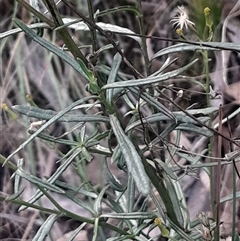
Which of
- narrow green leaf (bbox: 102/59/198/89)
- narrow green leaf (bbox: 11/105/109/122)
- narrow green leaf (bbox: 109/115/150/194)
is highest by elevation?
narrow green leaf (bbox: 102/59/198/89)

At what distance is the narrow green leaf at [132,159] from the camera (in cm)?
60

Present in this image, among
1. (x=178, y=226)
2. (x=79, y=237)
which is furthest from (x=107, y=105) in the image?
(x=79, y=237)

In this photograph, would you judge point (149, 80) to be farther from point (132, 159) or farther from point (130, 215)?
point (130, 215)

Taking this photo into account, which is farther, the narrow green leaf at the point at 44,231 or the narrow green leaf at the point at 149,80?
the narrow green leaf at the point at 44,231

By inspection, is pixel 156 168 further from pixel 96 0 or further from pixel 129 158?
pixel 96 0

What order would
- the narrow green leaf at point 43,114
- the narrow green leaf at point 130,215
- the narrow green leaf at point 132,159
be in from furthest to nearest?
the narrow green leaf at point 130,215 → the narrow green leaf at point 43,114 → the narrow green leaf at point 132,159

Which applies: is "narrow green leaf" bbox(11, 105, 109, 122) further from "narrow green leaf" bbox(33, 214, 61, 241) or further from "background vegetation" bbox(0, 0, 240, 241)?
"narrow green leaf" bbox(33, 214, 61, 241)

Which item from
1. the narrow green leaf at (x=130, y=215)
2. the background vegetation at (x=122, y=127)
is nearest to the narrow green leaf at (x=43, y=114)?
the background vegetation at (x=122, y=127)

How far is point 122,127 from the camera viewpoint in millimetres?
745

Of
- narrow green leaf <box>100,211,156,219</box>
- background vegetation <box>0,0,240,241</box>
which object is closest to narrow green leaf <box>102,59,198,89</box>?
background vegetation <box>0,0,240,241</box>

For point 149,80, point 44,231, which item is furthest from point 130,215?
point 149,80

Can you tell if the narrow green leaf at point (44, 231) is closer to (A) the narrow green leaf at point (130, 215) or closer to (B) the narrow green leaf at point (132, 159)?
(A) the narrow green leaf at point (130, 215)

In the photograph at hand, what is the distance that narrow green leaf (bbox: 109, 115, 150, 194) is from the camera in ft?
1.96

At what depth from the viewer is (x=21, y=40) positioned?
5.30 feet
